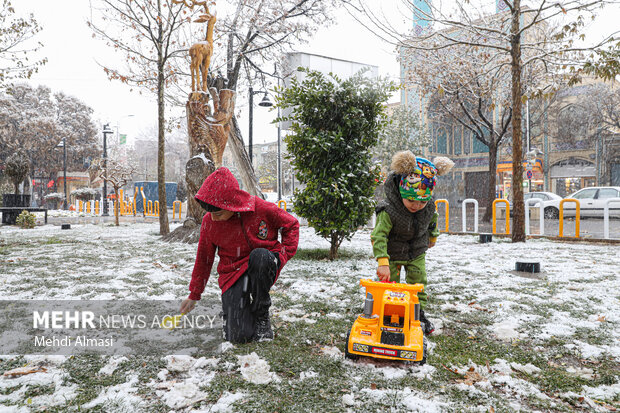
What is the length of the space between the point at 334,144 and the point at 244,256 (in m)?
3.56

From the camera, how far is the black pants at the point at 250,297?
9.39 feet

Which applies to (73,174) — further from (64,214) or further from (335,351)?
(335,351)

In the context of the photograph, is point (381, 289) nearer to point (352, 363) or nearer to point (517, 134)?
point (352, 363)

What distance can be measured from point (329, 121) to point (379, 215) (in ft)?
11.4

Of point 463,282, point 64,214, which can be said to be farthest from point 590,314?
point 64,214

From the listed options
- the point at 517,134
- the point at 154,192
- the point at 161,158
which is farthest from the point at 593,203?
the point at 154,192

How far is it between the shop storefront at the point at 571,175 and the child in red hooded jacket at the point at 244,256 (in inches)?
1438

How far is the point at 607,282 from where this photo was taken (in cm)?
492

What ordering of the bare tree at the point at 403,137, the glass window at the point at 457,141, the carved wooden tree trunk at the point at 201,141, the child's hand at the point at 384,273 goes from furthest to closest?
the glass window at the point at 457,141
the bare tree at the point at 403,137
the carved wooden tree trunk at the point at 201,141
the child's hand at the point at 384,273

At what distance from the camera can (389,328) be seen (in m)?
2.66

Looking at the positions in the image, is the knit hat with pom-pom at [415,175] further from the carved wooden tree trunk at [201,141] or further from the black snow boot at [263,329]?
the carved wooden tree trunk at [201,141]

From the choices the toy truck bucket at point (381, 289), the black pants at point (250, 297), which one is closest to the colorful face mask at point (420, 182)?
the toy truck bucket at point (381, 289)

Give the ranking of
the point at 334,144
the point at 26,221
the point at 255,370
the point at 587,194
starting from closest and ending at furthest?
the point at 255,370
the point at 334,144
the point at 26,221
the point at 587,194

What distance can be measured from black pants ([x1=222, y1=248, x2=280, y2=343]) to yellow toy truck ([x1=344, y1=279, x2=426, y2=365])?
71 cm
